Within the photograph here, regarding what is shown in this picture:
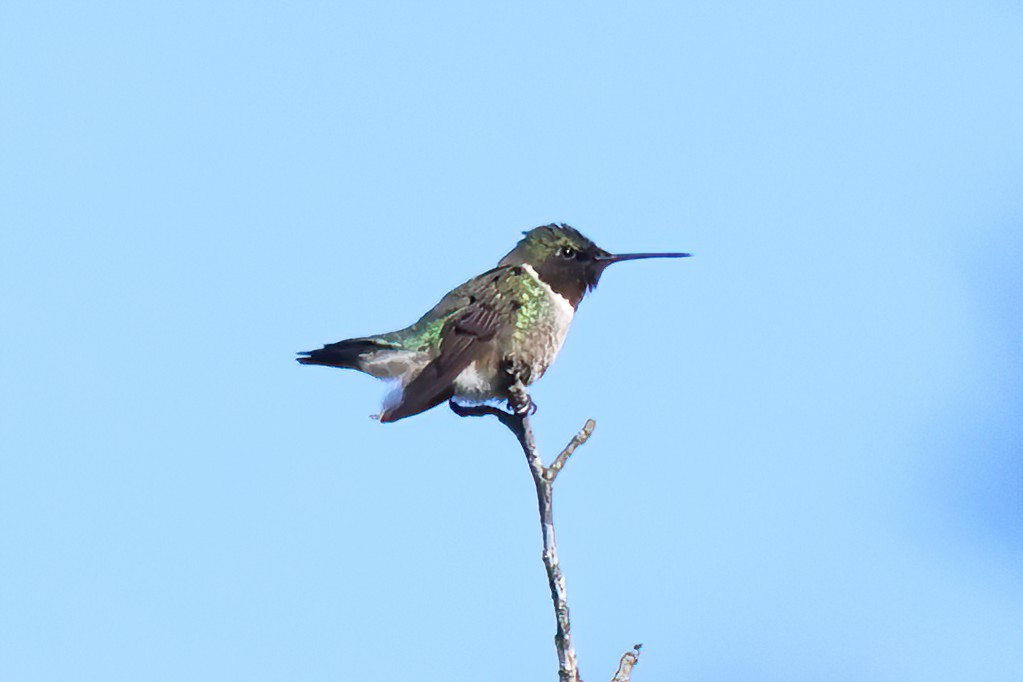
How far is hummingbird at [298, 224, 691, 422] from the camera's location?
19.1ft

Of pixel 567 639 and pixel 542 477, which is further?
pixel 542 477

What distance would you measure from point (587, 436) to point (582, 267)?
2103 millimetres

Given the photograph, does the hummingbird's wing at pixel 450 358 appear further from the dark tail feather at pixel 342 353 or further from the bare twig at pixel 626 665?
the bare twig at pixel 626 665

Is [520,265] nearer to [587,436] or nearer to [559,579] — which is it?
[587,436]

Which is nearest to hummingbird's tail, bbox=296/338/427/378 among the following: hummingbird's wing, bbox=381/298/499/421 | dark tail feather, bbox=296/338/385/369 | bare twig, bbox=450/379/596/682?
dark tail feather, bbox=296/338/385/369

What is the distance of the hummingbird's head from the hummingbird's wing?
0.44 meters

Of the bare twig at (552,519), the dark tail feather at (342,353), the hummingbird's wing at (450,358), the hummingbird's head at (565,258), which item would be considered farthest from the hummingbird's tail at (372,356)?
the bare twig at (552,519)

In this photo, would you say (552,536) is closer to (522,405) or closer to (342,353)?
(522,405)

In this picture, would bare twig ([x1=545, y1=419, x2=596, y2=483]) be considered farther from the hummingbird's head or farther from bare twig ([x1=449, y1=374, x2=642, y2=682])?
the hummingbird's head

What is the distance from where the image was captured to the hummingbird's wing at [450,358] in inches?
218

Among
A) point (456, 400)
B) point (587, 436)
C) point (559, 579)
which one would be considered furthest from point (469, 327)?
point (559, 579)

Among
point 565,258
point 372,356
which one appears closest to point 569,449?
point 372,356

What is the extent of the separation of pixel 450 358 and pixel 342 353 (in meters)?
0.60

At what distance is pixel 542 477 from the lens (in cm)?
424
